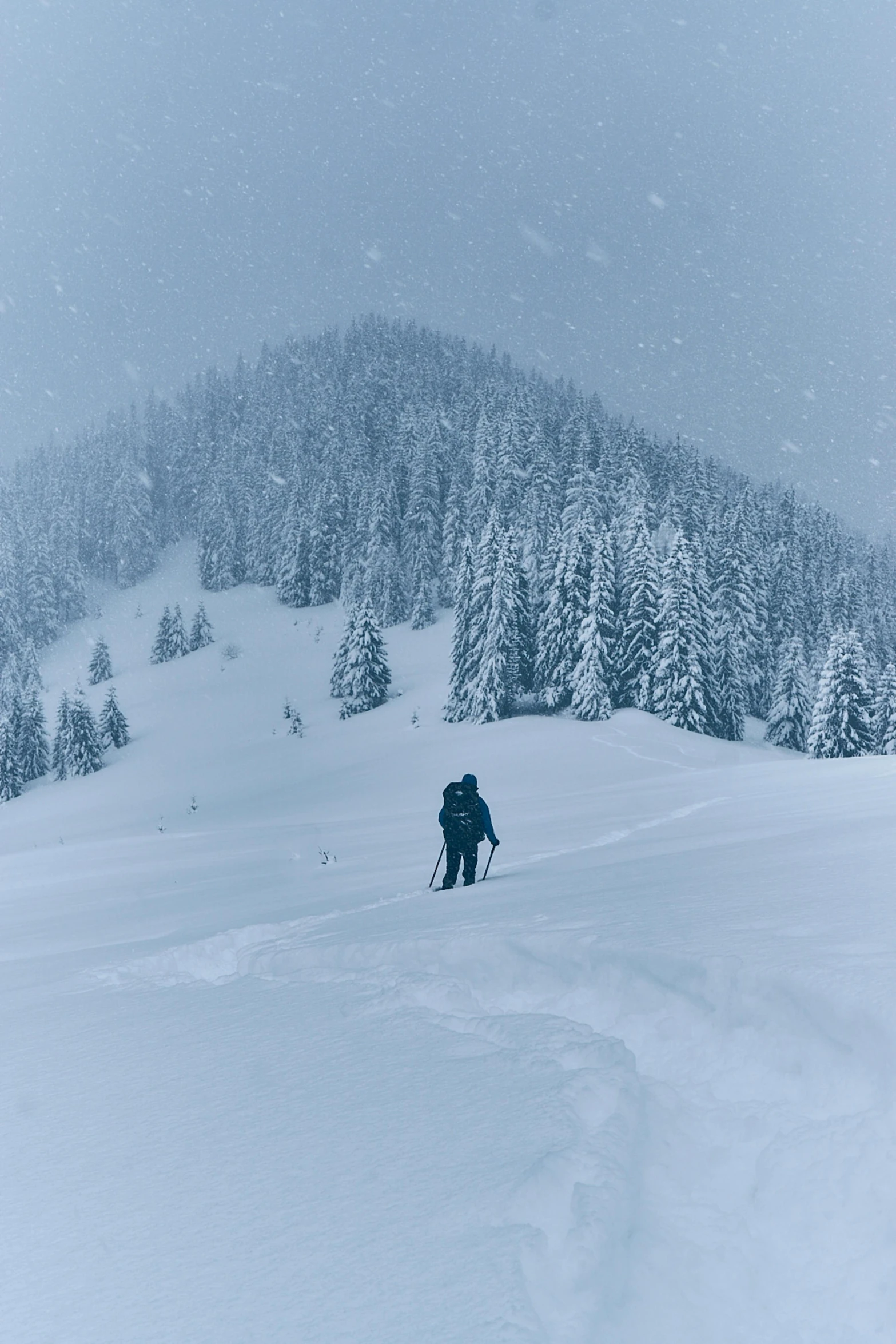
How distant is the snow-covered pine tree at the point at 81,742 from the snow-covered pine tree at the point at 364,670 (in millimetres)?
16015

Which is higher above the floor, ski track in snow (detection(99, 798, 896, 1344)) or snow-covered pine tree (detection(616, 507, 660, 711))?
snow-covered pine tree (detection(616, 507, 660, 711))

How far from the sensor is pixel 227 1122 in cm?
347

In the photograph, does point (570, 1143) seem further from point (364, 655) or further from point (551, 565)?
point (364, 655)

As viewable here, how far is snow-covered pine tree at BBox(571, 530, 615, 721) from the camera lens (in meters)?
39.4

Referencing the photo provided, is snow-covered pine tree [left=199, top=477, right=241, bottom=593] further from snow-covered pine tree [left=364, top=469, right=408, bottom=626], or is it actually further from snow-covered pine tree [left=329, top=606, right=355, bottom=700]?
snow-covered pine tree [left=329, top=606, right=355, bottom=700]

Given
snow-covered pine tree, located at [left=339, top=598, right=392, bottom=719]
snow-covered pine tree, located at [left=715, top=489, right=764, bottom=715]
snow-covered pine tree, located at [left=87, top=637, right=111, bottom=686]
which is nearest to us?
snow-covered pine tree, located at [left=715, top=489, right=764, bottom=715]

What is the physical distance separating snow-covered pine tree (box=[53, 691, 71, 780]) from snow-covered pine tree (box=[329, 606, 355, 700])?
17.3 metres

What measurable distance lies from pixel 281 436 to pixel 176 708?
2291 inches

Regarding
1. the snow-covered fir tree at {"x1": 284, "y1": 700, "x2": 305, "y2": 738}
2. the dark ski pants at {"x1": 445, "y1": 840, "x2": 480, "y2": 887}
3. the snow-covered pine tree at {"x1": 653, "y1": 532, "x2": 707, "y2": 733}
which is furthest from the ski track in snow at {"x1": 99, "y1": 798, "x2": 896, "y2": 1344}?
the snow-covered fir tree at {"x1": 284, "y1": 700, "x2": 305, "y2": 738}

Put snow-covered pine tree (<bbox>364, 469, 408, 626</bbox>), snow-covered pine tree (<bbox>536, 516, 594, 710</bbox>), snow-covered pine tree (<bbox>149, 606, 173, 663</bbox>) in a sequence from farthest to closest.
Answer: snow-covered pine tree (<bbox>364, 469, 408, 626</bbox>), snow-covered pine tree (<bbox>149, 606, 173, 663</bbox>), snow-covered pine tree (<bbox>536, 516, 594, 710</bbox>)

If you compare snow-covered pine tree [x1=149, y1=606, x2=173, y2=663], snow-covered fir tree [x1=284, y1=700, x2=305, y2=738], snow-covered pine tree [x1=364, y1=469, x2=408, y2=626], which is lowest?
snow-covered fir tree [x1=284, y1=700, x2=305, y2=738]

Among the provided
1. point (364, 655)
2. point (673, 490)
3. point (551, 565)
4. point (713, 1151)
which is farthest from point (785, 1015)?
A: point (673, 490)

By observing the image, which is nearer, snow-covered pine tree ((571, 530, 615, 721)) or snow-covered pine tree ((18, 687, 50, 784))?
snow-covered pine tree ((571, 530, 615, 721))

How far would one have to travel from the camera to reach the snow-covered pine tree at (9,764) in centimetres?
5175
